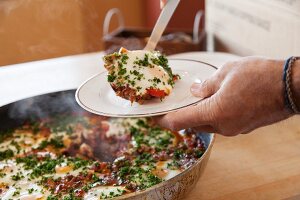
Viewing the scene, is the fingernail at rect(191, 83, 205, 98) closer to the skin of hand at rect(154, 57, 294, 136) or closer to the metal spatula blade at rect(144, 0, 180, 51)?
the skin of hand at rect(154, 57, 294, 136)

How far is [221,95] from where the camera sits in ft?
4.17

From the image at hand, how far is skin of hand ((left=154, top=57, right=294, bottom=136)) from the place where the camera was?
4.01ft

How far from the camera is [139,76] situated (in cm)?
137

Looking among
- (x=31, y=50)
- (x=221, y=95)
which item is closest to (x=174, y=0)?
(x=221, y=95)

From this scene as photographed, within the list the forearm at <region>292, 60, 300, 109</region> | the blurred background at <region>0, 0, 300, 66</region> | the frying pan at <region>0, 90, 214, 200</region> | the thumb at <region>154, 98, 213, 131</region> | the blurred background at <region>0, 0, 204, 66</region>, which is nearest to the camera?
the forearm at <region>292, 60, 300, 109</region>

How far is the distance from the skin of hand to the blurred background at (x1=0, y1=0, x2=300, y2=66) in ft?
3.45

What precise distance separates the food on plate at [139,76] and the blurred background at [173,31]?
111 cm

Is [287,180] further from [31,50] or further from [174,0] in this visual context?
[31,50]

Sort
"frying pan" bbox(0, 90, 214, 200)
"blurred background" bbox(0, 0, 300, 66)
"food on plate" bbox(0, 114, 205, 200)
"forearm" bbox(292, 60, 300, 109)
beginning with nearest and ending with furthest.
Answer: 1. "forearm" bbox(292, 60, 300, 109)
2. "food on plate" bbox(0, 114, 205, 200)
3. "frying pan" bbox(0, 90, 214, 200)
4. "blurred background" bbox(0, 0, 300, 66)

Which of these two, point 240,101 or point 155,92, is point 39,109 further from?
point 240,101

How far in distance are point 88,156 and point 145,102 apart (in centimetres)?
50

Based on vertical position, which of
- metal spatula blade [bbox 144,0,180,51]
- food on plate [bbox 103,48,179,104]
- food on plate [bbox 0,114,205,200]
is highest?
metal spatula blade [bbox 144,0,180,51]

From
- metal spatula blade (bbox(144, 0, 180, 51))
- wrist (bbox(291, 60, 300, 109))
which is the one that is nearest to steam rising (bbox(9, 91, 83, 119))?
metal spatula blade (bbox(144, 0, 180, 51))

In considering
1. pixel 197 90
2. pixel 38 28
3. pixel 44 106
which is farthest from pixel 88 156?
pixel 38 28
